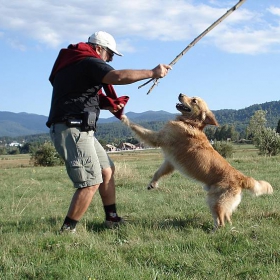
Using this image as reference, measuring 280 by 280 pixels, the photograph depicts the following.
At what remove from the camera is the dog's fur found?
5.78 metres

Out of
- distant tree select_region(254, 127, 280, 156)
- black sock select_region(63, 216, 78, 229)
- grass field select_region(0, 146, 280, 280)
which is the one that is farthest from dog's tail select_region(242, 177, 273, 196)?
distant tree select_region(254, 127, 280, 156)

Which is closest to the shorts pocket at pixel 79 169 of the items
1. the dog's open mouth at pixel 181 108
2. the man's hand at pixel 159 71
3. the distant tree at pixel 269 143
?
the man's hand at pixel 159 71

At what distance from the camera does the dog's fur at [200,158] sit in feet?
19.0

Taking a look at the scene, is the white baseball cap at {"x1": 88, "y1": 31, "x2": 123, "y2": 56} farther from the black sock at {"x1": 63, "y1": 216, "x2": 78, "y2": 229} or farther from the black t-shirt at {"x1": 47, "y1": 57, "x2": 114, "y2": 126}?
the black sock at {"x1": 63, "y1": 216, "x2": 78, "y2": 229}

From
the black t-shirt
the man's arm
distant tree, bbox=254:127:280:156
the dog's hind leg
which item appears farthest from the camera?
distant tree, bbox=254:127:280:156

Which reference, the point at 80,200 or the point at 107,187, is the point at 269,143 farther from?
the point at 80,200

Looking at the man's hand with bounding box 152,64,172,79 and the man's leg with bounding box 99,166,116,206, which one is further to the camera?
the man's leg with bounding box 99,166,116,206

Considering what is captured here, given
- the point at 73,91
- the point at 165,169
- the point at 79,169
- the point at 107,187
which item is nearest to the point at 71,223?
the point at 79,169

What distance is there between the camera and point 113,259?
13.3 feet

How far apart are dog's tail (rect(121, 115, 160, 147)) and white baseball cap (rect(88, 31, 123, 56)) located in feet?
4.69

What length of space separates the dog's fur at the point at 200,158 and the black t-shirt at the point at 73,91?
1.35 meters

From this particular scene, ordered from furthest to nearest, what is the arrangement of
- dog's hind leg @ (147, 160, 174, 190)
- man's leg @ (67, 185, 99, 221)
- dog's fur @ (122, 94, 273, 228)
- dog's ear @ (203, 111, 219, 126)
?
dog's hind leg @ (147, 160, 174, 190)
dog's ear @ (203, 111, 219, 126)
dog's fur @ (122, 94, 273, 228)
man's leg @ (67, 185, 99, 221)

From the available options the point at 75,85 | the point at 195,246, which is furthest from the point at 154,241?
→ the point at 75,85

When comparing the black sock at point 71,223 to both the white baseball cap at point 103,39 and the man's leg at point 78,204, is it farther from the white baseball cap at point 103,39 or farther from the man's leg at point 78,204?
the white baseball cap at point 103,39
